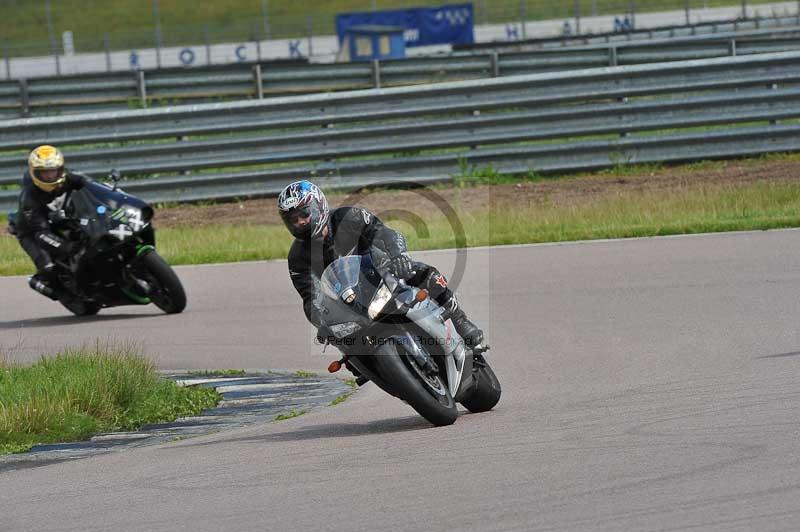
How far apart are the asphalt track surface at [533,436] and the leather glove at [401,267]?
2.79ft

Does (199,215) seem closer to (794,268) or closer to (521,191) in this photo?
(521,191)

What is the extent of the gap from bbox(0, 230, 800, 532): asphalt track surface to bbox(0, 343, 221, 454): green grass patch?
3.06 ft

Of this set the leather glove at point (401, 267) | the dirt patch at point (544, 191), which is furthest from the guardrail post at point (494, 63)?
the leather glove at point (401, 267)

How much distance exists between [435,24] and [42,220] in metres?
29.6

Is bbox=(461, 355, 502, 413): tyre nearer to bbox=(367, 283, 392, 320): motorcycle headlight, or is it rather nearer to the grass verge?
bbox=(367, 283, 392, 320): motorcycle headlight

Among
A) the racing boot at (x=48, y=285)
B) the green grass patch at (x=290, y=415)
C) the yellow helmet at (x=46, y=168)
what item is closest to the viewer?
the green grass patch at (x=290, y=415)

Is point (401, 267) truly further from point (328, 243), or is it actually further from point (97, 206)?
point (97, 206)

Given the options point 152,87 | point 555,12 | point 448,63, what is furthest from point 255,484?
point 555,12

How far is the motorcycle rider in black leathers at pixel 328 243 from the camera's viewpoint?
7.53 meters

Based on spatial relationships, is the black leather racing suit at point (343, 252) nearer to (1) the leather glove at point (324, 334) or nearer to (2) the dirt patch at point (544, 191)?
(1) the leather glove at point (324, 334)

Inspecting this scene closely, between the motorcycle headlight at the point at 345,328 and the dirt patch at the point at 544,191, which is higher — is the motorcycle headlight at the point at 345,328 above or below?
above

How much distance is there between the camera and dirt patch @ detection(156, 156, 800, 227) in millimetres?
17516

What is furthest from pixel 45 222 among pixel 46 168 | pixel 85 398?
pixel 85 398

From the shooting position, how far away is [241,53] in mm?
42156
